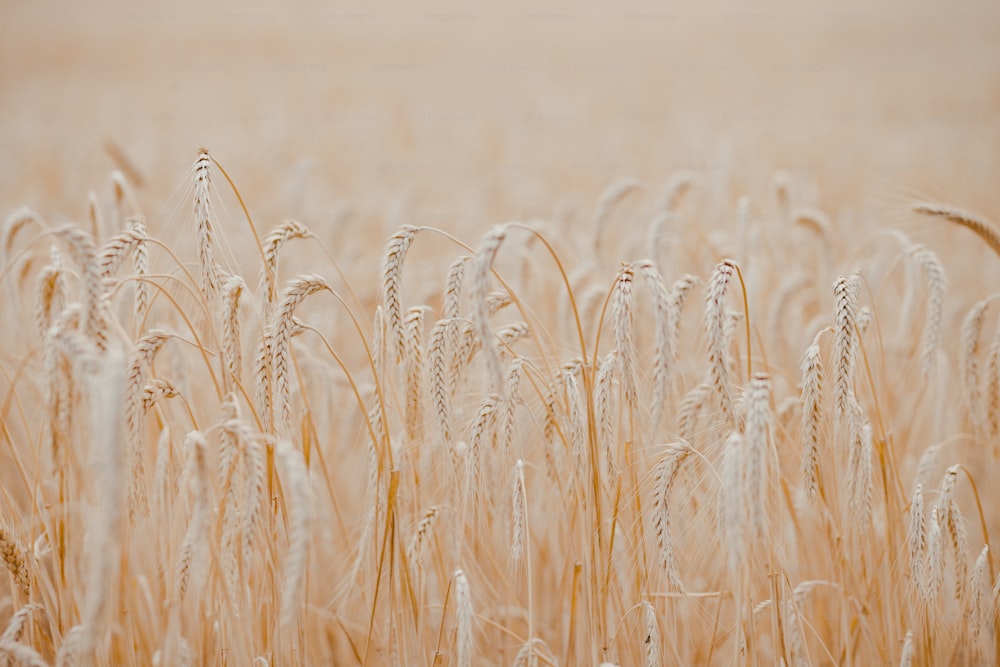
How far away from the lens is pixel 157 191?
560 centimetres

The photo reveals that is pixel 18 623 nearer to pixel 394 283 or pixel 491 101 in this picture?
pixel 394 283

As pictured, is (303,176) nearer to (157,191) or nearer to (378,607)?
(157,191)

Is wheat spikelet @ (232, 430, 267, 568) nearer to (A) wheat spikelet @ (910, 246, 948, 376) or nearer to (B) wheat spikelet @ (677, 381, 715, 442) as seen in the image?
(B) wheat spikelet @ (677, 381, 715, 442)

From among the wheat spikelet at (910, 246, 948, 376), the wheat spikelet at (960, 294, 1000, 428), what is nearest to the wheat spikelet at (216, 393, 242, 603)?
the wheat spikelet at (910, 246, 948, 376)

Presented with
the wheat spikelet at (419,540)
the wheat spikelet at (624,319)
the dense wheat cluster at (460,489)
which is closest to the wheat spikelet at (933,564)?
the dense wheat cluster at (460,489)

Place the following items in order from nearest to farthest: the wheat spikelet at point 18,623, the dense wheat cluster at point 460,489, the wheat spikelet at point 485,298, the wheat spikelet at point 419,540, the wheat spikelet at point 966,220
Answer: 1. the wheat spikelet at point 485,298
2. the dense wheat cluster at point 460,489
3. the wheat spikelet at point 18,623
4. the wheat spikelet at point 419,540
5. the wheat spikelet at point 966,220

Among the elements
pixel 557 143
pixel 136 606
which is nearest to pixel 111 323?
pixel 136 606

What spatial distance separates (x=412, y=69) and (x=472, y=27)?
219 inches

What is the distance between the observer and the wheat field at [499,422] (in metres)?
1.47

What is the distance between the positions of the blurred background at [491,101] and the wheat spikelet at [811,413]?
4.88ft

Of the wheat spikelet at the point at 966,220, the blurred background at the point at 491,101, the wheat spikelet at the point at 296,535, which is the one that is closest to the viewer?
the wheat spikelet at the point at 296,535

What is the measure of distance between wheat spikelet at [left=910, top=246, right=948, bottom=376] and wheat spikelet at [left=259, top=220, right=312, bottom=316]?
5.59 feet

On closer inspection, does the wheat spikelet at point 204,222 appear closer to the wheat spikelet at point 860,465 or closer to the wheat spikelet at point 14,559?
the wheat spikelet at point 14,559

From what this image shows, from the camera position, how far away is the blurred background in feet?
20.2
